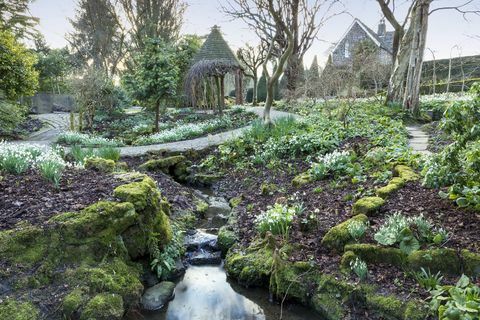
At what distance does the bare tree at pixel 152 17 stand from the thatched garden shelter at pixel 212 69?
26.3 feet

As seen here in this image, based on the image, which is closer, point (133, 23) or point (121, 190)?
point (121, 190)

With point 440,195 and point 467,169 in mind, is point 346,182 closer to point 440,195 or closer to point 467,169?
point 440,195

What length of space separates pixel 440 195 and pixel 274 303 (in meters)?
2.32

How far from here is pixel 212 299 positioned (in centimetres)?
414

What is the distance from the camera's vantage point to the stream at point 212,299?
12.3 feet

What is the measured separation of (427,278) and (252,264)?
6.36 feet

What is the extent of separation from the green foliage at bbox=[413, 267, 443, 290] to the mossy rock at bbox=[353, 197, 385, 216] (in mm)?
1115

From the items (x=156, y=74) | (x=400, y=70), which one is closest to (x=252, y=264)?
(x=156, y=74)

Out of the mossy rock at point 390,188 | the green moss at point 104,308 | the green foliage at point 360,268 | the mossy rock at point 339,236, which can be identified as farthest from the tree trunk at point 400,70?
the green moss at point 104,308

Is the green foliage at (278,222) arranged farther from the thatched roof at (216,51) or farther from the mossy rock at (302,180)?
the thatched roof at (216,51)

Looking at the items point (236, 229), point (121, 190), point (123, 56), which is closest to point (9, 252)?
point (121, 190)

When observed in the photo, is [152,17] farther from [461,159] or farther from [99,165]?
[461,159]

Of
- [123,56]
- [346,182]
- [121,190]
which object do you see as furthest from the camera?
[123,56]

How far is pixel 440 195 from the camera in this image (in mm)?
4125
